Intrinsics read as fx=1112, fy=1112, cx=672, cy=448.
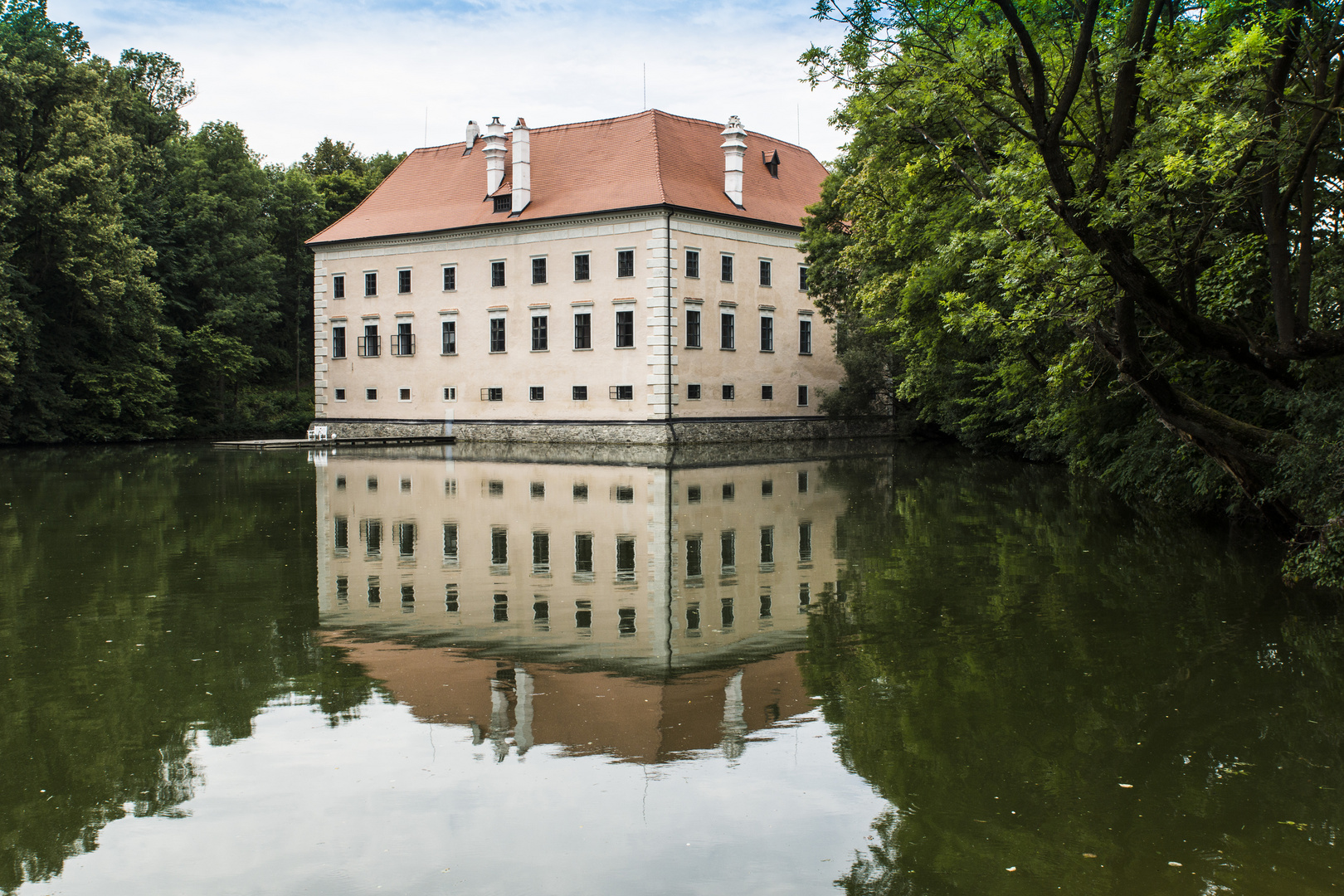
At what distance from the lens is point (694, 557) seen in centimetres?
1402

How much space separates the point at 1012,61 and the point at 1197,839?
794 centimetres

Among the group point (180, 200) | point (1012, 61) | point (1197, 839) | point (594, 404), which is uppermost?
point (180, 200)

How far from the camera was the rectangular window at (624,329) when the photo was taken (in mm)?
44188

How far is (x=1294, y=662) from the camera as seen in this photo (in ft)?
27.7

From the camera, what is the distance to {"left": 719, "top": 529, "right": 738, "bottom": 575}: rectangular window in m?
13.1

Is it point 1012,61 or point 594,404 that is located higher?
point 1012,61

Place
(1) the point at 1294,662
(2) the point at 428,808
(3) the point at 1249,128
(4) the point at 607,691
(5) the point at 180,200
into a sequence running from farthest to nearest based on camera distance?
(5) the point at 180,200
(3) the point at 1249,128
(1) the point at 1294,662
(4) the point at 607,691
(2) the point at 428,808

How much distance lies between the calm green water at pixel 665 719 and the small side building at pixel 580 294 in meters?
29.9

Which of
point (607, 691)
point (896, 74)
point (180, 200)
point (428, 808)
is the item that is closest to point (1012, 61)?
point (896, 74)

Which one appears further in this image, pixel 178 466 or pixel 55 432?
pixel 55 432

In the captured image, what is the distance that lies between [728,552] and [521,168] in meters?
34.8

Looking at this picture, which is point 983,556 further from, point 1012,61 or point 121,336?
point 121,336

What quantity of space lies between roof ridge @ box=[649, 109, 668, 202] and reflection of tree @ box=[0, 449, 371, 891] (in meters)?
28.0

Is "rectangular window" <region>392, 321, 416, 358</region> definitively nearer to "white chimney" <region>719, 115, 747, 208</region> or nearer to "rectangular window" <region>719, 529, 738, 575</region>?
"white chimney" <region>719, 115, 747, 208</region>
